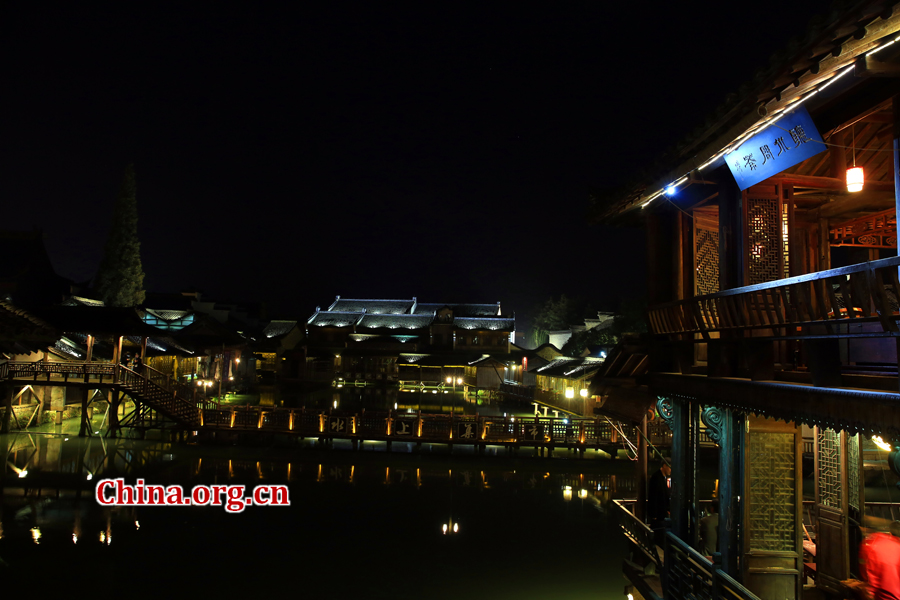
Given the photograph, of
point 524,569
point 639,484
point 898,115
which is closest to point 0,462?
point 524,569

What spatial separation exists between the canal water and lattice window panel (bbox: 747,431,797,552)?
15.8 ft

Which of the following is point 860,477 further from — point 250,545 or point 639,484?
point 250,545

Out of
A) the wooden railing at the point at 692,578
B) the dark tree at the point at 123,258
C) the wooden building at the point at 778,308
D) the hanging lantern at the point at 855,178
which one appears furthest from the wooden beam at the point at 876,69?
the dark tree at the point at 123,258

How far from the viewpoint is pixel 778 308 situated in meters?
4.69

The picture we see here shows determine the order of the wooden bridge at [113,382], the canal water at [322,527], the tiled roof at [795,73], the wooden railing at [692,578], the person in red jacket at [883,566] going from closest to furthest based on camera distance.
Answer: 1. the tiled roof at [795,73]
2. the wooden railing at [692,578]
3. the person in red jacket at [883,566]
4. the canal water at [322,527]
5. the wooden bridge at [113,382]

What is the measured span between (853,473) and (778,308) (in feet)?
13.3

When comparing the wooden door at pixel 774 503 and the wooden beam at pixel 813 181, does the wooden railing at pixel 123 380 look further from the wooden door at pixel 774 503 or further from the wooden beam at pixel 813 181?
the wooden beam at pixel 813 181

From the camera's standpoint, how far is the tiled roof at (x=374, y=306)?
58.7 meters

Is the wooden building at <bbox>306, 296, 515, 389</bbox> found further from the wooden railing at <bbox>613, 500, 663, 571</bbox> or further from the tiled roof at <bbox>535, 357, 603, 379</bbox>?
the wooden railing at <bbox>613, 500, 663, 571</bbox>

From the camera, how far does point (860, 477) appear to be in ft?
22.5

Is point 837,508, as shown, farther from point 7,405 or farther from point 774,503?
point 7,405

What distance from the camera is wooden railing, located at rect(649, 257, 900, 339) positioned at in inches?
142
